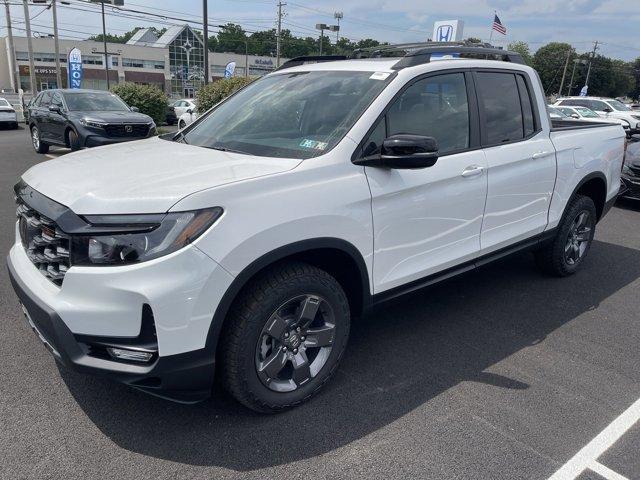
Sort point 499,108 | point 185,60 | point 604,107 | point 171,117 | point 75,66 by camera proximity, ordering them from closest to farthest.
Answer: point 499,108 < point 604,107 < point 171,117 < point 75,66 < point 185,60

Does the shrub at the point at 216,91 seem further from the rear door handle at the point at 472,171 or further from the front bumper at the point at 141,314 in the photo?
the front bumper at the point at 141,314

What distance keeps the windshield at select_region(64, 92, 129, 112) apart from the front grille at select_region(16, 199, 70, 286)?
10250mm

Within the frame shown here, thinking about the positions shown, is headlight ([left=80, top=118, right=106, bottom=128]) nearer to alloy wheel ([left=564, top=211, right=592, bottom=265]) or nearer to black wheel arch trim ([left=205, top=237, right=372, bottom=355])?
alloy wheel ([left=564, top=211, right=592, bottom=265])

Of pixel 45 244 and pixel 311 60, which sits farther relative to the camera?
pixel 311 60

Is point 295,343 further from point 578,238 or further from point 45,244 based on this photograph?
point 578,238

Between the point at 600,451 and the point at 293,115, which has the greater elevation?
the point at 293,115

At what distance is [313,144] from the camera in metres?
3.07

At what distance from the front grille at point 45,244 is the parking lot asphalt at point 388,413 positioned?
831 mm

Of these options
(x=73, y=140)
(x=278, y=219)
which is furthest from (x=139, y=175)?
(x=73, y=140)

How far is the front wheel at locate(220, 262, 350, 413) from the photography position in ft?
8.63

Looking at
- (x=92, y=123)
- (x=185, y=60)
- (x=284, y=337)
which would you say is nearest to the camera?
(x=284, y=337)

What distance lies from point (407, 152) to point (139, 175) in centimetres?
142

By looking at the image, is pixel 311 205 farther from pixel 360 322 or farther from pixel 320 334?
pixel 360 322

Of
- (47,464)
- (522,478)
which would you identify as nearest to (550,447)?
(522,478)
